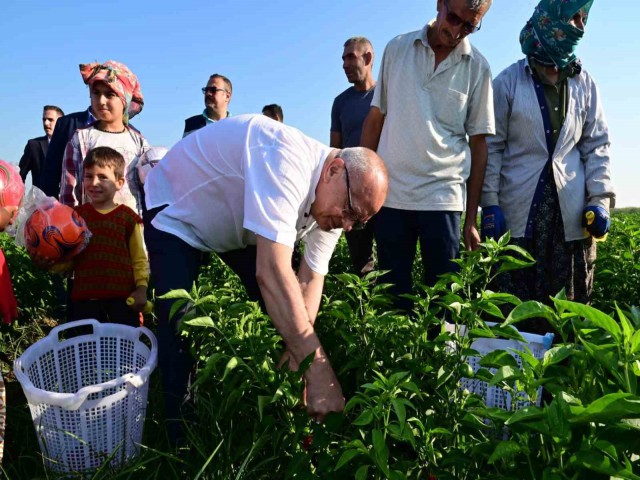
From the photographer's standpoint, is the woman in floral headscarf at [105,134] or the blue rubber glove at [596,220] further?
the woman in floral headscarf at [105,134]

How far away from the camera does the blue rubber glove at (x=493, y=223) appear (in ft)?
8.86

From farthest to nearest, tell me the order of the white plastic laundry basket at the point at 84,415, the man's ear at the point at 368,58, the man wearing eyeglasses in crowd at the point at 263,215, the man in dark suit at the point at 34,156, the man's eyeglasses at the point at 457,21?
the man in dark suit at the point at 34,156
the man's ear at the point at 368,58
the man's eyeglasses at the point at 457,21
the white plastic laundry basket at the point at 84,415
the man wearing eyeglasses in crowd at the point at 263,215

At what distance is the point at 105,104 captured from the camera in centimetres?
322

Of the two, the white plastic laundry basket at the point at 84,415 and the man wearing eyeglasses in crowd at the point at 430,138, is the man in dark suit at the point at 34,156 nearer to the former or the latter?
the white plastic laundry basket at the point at 84,415

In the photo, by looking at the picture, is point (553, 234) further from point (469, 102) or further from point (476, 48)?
point (476, 48)

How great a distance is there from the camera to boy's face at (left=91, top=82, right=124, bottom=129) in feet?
10.5

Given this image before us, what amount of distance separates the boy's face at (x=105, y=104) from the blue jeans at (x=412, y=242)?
5.70ft

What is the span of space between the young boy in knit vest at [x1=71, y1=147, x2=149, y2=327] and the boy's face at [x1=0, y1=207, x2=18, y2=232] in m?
0.81

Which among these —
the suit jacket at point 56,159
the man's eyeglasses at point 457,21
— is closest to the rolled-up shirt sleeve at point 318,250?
the man's eyeglasses at point 457,21

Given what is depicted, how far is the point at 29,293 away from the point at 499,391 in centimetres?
388

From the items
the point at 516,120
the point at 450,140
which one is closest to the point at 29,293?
the point at 450,140

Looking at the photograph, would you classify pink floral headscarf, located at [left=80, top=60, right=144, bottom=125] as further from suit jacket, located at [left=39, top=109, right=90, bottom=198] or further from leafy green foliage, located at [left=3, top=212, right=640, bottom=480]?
leafy green foliage, located at [left=3, top=212, right=640, bottom=480]

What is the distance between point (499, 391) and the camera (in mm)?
1910

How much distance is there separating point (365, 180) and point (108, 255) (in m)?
1.82
